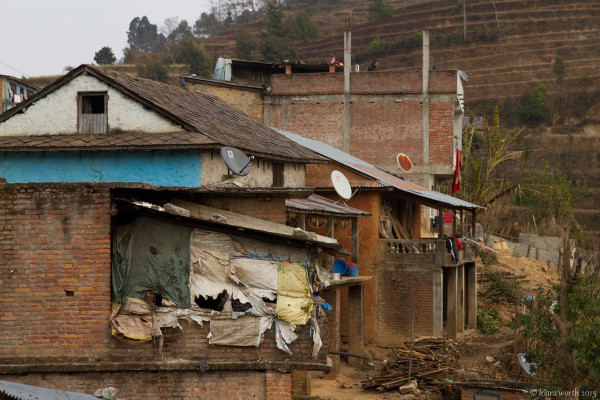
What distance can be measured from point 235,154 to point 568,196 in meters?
31.3

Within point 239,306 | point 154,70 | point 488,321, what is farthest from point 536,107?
point 239,306

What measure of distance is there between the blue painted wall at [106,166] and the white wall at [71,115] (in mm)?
537

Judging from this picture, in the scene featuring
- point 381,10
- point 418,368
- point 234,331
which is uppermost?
point 381,10

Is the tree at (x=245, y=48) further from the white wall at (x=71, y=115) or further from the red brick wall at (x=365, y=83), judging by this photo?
the white wall at (x=71, y=115)

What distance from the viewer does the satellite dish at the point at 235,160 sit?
48.0ft

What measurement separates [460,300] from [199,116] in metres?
12.0

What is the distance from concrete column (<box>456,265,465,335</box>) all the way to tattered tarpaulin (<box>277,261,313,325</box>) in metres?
14.9

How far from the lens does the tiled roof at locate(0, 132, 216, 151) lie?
16000mm

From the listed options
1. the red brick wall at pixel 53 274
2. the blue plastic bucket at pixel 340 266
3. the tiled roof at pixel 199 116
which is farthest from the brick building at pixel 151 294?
the blue plastic bucket at pixel 340 266

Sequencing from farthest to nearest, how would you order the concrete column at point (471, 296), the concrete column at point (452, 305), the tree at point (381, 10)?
the tree at point (381, 10) < the concrete column at point (471, 296) < the concrete column at point (452, 305)

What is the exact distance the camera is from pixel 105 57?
256ft

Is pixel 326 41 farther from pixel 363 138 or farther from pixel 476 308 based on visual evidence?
pixel 476 308

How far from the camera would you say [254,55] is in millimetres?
74188

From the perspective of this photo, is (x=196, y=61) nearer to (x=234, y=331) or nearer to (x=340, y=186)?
(x=340, y=186)
